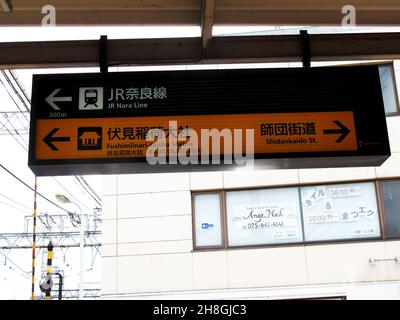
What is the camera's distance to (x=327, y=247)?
1000 centimetres

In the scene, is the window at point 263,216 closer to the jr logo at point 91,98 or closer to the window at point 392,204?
the window at point 392,204

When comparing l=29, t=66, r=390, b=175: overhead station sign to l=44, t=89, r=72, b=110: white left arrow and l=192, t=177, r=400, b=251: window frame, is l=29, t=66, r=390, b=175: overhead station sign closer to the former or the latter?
l=44, t=89, r=72, b=110: white left arrow

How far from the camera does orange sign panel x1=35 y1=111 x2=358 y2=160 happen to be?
12.7 ft

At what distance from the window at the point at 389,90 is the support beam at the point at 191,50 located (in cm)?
655

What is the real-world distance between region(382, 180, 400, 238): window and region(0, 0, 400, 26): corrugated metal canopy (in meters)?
6.33

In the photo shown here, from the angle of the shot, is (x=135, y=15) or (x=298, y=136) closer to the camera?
(x=298, y=136)

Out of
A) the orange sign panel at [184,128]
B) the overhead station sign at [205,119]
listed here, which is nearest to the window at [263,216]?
the overhead station sign at [205,119]

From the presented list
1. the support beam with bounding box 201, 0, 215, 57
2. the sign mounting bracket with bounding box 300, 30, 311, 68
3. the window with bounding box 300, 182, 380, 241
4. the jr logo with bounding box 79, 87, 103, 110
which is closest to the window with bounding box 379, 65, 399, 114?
the window with bounding box 300, 182, 380, 241

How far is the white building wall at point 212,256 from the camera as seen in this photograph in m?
9.84

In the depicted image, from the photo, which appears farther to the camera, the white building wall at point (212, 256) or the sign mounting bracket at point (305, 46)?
the white building wall at point (212, 256)

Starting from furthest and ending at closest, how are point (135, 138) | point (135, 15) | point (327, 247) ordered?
point (327, 247) → point (135, 15) → point (135, 138)

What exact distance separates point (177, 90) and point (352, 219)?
6.93 metres

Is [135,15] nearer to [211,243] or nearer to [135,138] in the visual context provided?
[135,138]

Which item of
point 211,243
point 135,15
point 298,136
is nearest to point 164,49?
point 135,15
